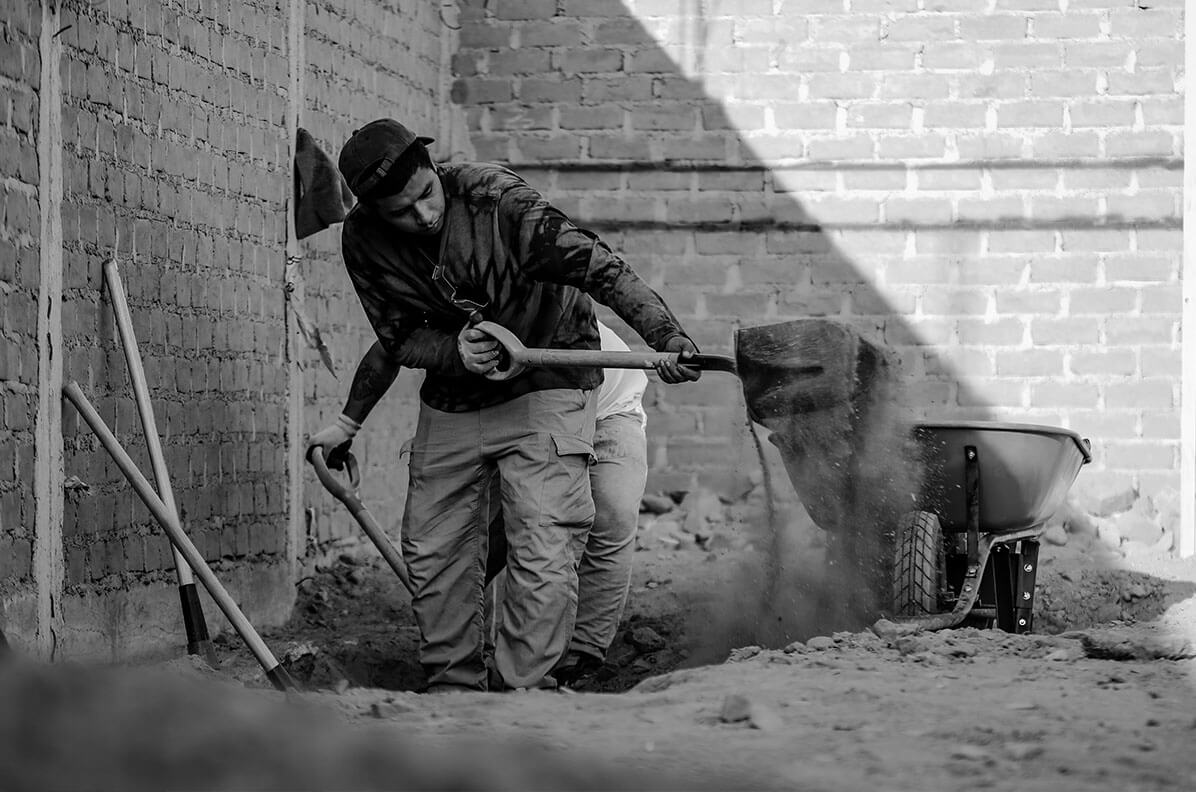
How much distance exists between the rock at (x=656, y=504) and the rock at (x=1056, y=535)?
1.98 m

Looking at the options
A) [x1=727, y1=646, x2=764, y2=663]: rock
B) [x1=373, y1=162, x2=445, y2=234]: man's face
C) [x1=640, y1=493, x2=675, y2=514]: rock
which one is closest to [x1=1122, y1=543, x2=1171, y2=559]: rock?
[x1=640, y1=493, x2=675, y2=514]: rock

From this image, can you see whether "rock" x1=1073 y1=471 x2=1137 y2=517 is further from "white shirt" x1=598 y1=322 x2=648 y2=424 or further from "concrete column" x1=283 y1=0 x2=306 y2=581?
"concrete column" x1=283 y1=0 x2=306 y2=581

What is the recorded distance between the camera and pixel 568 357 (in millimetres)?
4043

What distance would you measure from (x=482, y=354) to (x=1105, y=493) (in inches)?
178

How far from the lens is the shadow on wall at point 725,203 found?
758cm

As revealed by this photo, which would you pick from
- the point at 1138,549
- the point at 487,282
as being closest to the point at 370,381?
the point at 487,282

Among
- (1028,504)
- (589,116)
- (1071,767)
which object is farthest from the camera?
(589,116)

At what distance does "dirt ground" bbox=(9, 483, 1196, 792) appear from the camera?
1.51 m

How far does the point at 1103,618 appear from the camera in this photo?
20.5ft

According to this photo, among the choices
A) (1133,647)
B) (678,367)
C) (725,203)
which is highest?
(725,203)

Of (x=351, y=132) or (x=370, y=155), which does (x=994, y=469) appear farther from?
(x=351, y=132)

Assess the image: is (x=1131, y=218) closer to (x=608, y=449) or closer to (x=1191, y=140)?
(x=1191, y=140)

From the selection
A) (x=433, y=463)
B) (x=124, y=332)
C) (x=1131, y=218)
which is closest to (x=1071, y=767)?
(x=433, y=463)

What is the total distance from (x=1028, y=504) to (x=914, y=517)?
17.1 inches
